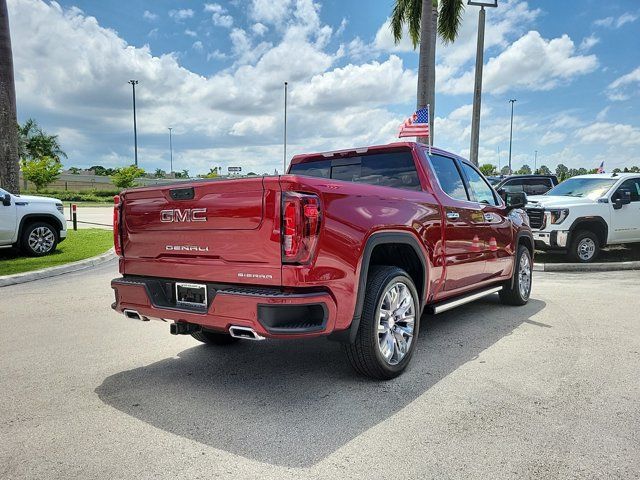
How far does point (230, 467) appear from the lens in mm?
2643

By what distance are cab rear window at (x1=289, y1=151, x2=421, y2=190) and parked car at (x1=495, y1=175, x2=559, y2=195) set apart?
1183cm

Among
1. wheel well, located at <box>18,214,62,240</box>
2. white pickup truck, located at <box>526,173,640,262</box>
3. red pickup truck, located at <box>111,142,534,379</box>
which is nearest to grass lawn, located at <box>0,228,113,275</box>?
wheel well, located at <box>18,214,62,240</box>

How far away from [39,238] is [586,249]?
11539 mm

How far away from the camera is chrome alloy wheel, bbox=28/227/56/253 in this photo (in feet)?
35.0

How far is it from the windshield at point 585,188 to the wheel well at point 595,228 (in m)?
0.55

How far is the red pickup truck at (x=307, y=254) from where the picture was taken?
320cm

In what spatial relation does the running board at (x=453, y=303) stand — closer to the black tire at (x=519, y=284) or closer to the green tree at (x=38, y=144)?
the black tire at (x=519, y=284)

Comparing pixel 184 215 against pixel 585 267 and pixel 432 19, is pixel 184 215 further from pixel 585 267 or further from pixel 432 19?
pixel 432 19

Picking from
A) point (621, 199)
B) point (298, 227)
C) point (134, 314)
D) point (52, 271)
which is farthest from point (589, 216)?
point (52, 271)

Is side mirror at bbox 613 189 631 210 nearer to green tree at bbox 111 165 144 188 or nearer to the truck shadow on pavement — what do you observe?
the truck shadow on pavement

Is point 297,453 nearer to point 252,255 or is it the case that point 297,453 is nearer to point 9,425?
point 252,255

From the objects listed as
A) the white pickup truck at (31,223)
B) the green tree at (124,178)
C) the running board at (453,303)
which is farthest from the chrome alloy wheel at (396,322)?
the green tree at (124,178)

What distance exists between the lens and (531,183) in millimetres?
15789

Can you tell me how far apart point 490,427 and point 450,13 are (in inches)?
729
